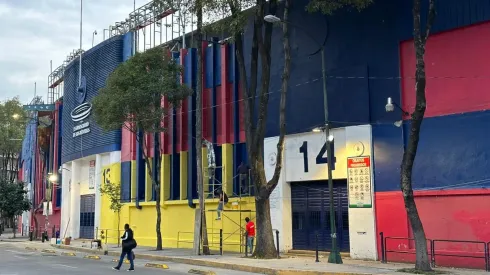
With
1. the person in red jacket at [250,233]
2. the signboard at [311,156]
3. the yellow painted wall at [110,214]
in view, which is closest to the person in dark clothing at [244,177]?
the signboard at [311,156]

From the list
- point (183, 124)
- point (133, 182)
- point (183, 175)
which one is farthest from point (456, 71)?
point (133, 182)

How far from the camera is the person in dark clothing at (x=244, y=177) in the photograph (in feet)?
91.3

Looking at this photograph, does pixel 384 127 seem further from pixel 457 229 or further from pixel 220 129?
pixel 220 129

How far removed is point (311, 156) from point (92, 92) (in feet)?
78.3

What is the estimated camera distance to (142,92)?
28.4m

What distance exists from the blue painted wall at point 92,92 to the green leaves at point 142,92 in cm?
1045

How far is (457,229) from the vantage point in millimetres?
19922

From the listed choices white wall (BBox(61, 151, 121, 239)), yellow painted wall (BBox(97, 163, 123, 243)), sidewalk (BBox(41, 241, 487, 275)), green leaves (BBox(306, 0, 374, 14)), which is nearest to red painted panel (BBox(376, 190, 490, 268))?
sidewalk (BBox(41, 241, 487, 275))

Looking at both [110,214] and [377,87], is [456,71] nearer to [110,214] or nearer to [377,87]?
[377,87]

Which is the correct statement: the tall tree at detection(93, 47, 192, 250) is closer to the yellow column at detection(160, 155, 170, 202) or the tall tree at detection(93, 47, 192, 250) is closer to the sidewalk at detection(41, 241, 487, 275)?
the yellow column at detection(160, 155, 170, 202)

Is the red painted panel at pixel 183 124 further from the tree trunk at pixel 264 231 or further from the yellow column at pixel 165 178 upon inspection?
the tree trunk at pixel 264 231

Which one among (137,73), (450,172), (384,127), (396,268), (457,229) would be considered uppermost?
(137,73)

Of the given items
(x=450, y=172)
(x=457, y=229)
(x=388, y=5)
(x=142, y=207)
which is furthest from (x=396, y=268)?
(x=142, y=207)

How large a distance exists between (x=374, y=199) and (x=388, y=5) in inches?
304
